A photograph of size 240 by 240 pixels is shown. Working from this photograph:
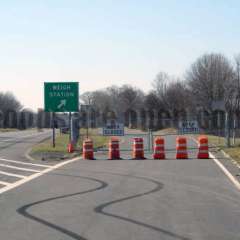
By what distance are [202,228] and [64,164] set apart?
53.8ft

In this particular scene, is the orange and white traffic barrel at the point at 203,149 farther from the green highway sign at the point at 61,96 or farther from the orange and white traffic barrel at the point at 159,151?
the green highway sign at the point at 61,96

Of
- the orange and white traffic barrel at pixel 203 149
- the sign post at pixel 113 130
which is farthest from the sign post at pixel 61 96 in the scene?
the orange and white traffic barrel at pixel 203 149

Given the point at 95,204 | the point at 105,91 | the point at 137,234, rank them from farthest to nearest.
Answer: the point at 105,91, the point at 95,204, the point at 137,234

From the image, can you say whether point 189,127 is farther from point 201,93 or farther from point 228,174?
point 201,93

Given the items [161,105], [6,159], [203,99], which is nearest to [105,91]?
[161,105]

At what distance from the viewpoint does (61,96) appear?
3756cm

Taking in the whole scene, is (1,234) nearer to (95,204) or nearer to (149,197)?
(95,204)

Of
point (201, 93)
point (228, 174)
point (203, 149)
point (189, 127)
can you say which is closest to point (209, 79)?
point (201, 93)

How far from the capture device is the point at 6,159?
30.6 metres

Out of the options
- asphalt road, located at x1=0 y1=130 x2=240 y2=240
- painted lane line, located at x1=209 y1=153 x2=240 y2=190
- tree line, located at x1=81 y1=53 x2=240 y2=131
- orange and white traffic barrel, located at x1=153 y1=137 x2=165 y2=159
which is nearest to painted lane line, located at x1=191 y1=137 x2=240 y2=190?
painted lane line, located at x1=209 y1=153 x2=240 y2=190

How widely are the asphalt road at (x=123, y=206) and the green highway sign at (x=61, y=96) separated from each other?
15.0 meters

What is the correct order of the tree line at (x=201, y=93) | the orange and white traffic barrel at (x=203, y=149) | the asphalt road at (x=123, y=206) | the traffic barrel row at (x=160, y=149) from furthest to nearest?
the tree line at (x=201, y=93)
the traffic barrel row at (x=160, y=149)
the orange and white traffic barrel at (x=203, y=149)
the asphalt road at (x=123, y=206)

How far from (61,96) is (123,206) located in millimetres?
24216

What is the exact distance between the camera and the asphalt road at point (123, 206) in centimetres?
1066
